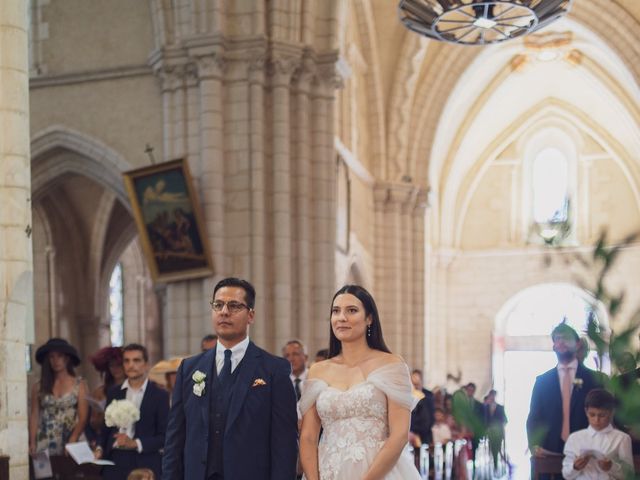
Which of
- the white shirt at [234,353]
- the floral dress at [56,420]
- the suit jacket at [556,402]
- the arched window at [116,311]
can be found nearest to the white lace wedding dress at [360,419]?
the white shirt at [234,353]

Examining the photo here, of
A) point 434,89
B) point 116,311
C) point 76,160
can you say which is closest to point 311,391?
point 76,160

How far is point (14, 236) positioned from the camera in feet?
22.9

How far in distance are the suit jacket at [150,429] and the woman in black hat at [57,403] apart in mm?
1069

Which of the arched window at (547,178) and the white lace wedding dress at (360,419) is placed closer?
the white lace wedding dress at (360,419)

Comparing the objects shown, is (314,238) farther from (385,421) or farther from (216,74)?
(385,421)

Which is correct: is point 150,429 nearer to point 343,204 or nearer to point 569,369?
point 569,369

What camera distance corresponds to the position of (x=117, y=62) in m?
16.6

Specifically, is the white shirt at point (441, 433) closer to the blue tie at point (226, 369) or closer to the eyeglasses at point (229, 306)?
the blue tie at point (226, 369)

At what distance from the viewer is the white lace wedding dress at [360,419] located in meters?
5.16

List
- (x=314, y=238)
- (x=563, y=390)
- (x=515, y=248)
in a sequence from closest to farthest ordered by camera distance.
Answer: (x=563, y=390), (x=314, y=238), (x=515, y=248)

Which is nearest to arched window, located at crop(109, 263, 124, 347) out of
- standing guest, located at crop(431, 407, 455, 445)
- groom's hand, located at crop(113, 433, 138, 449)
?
Answer: standing guest, located at crop(431, 407, 455, 445)

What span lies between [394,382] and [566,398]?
320cm

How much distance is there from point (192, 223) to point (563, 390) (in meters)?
7.97

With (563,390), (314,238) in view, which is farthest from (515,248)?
(563,390)
